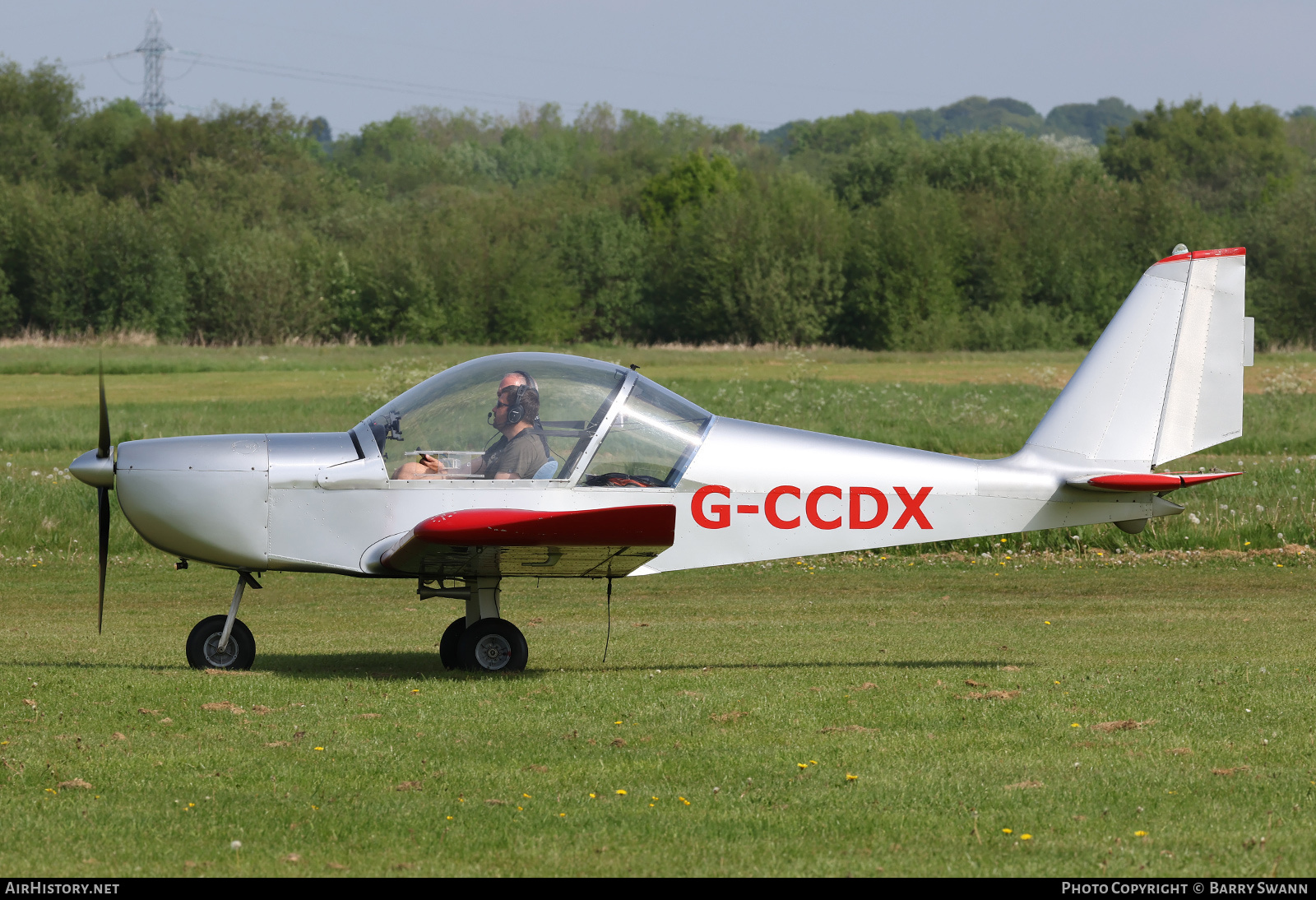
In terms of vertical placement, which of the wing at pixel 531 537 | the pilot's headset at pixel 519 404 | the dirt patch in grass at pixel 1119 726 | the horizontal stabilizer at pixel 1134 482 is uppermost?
the pilot's headset at pixel 519 404

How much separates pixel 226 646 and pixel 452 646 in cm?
→ 153

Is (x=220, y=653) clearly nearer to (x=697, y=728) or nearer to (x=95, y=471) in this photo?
(x=95, y=471)

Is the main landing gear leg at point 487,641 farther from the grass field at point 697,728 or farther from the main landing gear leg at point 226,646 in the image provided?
the main landing gear leg at point 226,646

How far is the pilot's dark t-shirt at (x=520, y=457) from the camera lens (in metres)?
8.54

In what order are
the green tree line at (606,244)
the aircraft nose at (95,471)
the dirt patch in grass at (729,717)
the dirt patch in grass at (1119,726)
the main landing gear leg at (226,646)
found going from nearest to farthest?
the dirt patch in grass at (1119,726) → the dirt patch in grass at (729,717) → the aircraft nose at (95,471) → the main landing gear leg at (226,646) → the green tree line at (606,244)

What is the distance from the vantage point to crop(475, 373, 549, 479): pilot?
28.0 ft

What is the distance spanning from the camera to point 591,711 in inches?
297

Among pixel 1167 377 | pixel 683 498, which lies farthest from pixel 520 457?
pixel 1167 377

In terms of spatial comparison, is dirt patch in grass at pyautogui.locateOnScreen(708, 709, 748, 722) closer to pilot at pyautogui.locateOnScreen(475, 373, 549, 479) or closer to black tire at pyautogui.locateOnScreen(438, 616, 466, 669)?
pilot at pyautogui.locateOnScreen(475, 373, 549, 479)

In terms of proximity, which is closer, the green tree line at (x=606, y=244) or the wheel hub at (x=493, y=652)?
the wheel hub at (x=493, y=652)

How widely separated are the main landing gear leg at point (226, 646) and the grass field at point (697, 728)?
0.19 m
